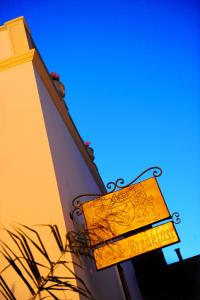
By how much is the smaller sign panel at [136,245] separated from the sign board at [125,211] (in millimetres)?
77

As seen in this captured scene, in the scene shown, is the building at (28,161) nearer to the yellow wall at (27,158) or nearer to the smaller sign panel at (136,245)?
the yellow wall at (27,158)

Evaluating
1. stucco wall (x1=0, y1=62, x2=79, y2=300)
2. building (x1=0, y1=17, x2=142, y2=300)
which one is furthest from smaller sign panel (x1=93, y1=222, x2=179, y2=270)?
stucco wall (x1=0, y1=62, x2=79, y2=300)

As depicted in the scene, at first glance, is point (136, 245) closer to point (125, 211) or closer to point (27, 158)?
point (125, 211)

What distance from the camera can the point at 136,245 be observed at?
2.42 meters

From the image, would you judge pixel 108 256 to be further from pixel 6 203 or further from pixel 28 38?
pixel 28 38

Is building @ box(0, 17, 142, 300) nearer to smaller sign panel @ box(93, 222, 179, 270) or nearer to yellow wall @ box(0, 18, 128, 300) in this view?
yellow wall @ box(0, 18, 128, 300)

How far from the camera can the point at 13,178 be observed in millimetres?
2914

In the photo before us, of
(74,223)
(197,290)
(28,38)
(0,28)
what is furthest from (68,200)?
(197,290)

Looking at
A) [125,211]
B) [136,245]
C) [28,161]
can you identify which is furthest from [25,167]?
[136,245]

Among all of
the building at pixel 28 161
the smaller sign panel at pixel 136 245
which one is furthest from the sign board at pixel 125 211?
the building at pixel 28 161

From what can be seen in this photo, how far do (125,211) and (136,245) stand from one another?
1.12 ft

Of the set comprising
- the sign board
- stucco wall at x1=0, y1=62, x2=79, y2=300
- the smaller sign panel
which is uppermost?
stucco wall at x1=0, y1=62, x2=79, y2=300

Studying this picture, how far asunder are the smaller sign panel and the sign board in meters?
0.08

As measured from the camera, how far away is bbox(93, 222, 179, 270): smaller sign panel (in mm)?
2359
